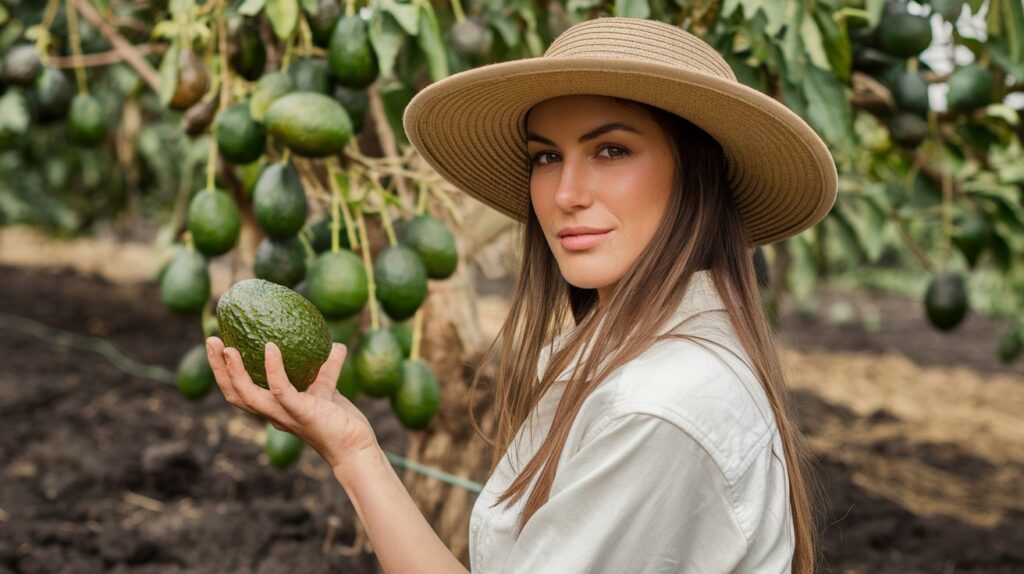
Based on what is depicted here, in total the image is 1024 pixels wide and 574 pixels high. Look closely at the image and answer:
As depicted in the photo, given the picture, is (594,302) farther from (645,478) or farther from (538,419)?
(645,478)

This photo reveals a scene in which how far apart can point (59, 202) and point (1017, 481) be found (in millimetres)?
5459

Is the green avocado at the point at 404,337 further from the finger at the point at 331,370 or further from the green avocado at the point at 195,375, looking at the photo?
the finger at the point at 331,370

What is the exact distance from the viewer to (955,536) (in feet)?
9.94

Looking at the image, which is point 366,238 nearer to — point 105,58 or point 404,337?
point 404,337

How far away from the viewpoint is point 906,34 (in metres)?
2.04

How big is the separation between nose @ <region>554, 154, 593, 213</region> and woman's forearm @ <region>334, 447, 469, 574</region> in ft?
1.26

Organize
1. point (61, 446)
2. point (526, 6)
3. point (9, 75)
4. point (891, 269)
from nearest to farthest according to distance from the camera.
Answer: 1. point (526, 6)
2. point (9, 75)
3. point (61, 446)
4. point (891, 269)

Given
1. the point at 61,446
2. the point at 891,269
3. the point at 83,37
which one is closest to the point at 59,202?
the point at 61,446

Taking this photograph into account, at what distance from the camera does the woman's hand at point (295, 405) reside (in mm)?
1161

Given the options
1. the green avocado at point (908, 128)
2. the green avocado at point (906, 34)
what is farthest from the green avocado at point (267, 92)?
the green avocado at point (908, 128)

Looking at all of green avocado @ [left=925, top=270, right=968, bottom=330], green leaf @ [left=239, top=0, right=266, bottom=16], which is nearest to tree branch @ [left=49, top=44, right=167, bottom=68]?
green leaf @ [left=239, top=0, right=266, bottom=16]

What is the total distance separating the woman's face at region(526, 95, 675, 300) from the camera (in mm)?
1226

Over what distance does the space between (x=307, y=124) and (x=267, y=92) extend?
175mm

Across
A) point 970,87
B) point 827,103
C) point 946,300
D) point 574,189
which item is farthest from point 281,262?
point 946,300
